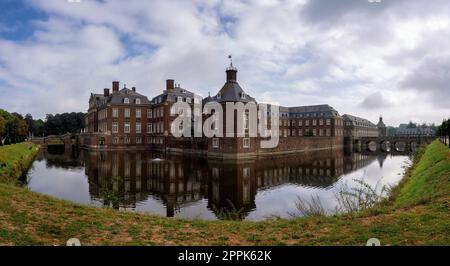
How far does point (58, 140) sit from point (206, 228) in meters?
67.8

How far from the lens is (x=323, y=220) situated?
723cm

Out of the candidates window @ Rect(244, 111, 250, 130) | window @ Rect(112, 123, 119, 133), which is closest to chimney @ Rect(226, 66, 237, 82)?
window @ Rect(244, 111, 250, 130)

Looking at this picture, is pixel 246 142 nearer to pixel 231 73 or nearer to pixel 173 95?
pixel 231 73

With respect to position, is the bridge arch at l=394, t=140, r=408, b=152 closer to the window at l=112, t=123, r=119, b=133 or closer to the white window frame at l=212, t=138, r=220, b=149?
the white window frame at l=212, t=138, r=220, b=149

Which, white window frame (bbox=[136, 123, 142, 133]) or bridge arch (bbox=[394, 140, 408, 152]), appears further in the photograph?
bridge arch (bbox=[394, 140, 408, 152])

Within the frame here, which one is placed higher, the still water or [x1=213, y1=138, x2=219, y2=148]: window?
[x1=213, y1=138, x2=219, y2=148]: window

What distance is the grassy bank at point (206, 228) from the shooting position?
550cm

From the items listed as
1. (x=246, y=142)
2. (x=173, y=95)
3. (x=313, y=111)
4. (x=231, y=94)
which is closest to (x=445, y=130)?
(x=246, y=142)

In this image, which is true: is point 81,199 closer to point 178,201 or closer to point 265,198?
point 178,201

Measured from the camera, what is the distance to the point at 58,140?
65.4m

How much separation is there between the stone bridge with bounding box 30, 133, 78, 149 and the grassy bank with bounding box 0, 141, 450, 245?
57.8 meters

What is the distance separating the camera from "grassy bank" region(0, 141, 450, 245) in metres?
5.50

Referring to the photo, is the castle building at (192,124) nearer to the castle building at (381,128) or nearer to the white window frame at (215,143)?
the white window frame at (215,143)
